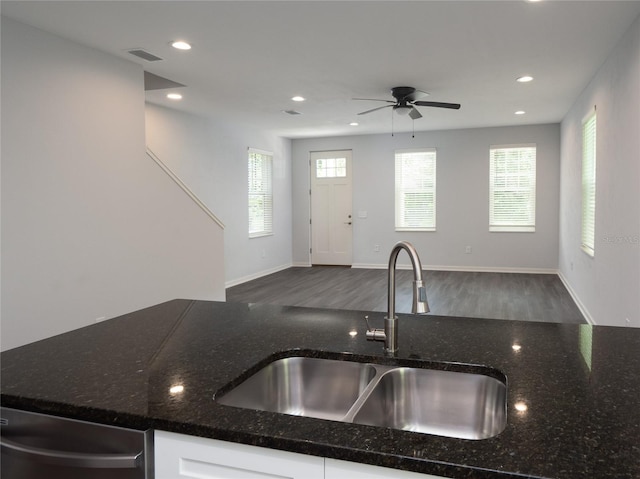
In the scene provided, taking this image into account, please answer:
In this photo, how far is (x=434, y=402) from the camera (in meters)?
1.29

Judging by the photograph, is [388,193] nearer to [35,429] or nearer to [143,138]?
[143,138]

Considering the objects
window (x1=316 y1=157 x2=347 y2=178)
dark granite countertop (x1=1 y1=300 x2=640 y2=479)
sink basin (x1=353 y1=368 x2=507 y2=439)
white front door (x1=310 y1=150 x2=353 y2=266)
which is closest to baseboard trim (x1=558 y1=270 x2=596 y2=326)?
dark granite countertop (x1=1 y1=300 x2=640 y2=479)

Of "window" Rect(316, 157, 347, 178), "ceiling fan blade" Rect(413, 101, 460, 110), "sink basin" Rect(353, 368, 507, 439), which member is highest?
"ceiling fan blade" Rect(413, 101, 460, 110)

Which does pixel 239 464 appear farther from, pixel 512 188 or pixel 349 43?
pixel 512 188

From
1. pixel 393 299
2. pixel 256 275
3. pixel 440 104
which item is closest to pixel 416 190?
pixel 256 275

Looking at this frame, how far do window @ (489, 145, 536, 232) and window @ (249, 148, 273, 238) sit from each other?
396 centimetres

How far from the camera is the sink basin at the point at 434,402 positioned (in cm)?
124

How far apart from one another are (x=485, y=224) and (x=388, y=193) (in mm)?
1841

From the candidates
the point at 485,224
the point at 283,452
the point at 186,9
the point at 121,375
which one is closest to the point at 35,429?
the point at 121,375

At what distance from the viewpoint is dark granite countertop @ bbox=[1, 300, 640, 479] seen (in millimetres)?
820

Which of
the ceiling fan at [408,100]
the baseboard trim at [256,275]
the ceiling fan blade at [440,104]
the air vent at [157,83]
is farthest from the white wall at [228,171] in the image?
the ceiling fan blade at [440,104]

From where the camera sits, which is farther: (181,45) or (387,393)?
(181,45)

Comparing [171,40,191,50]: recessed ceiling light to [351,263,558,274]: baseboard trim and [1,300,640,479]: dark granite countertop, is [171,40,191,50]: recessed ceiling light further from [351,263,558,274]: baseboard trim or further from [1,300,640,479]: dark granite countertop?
[351,263,558,274]: baseboard trim

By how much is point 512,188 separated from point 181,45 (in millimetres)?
6522
